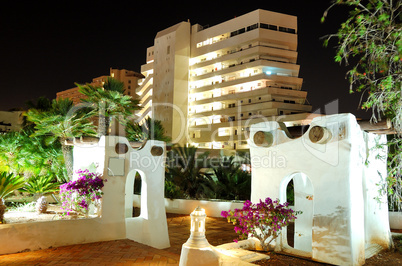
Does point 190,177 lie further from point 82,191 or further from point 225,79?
point 225,79

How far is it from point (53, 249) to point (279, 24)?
137 feet

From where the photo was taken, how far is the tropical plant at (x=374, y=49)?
4.39 metres

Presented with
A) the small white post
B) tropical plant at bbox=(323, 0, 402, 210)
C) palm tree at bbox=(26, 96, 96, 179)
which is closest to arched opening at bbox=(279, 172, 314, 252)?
tropical plant at bbox=(323, 0, 402, 210)

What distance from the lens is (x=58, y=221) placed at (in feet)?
24.6

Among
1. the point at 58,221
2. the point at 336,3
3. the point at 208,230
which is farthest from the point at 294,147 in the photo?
the point at 208,230

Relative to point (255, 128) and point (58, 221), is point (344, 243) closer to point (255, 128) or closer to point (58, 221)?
point (255, 128)

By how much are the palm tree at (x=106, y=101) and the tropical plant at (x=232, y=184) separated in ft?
19.1

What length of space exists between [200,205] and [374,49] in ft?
38.9

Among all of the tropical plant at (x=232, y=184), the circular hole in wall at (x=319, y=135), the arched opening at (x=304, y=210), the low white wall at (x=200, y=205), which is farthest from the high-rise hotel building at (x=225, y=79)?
the circular hole in wall at (x=319, y=135)

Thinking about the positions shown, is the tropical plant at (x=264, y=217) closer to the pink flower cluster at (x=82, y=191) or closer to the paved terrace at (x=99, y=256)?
the paved terrace at (x=99, y=256)

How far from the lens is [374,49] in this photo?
4629 mm

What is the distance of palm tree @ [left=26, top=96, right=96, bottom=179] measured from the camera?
11.3 metres

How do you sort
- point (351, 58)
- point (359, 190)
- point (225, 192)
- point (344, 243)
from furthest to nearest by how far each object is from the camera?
1. point (225, 192)
2. point (359, 190)
3. point (344, 243)
4. point (351, 58)

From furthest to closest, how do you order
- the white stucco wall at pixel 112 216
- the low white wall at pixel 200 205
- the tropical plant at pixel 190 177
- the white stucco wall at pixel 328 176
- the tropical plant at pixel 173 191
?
the tropical plant at pixel 173 191, the tropical plant at pixel 190 177, the low white wall at pixel 200 205, the white stucco wall at pixel 112 216, the white stucco wall at pixel 328 176
